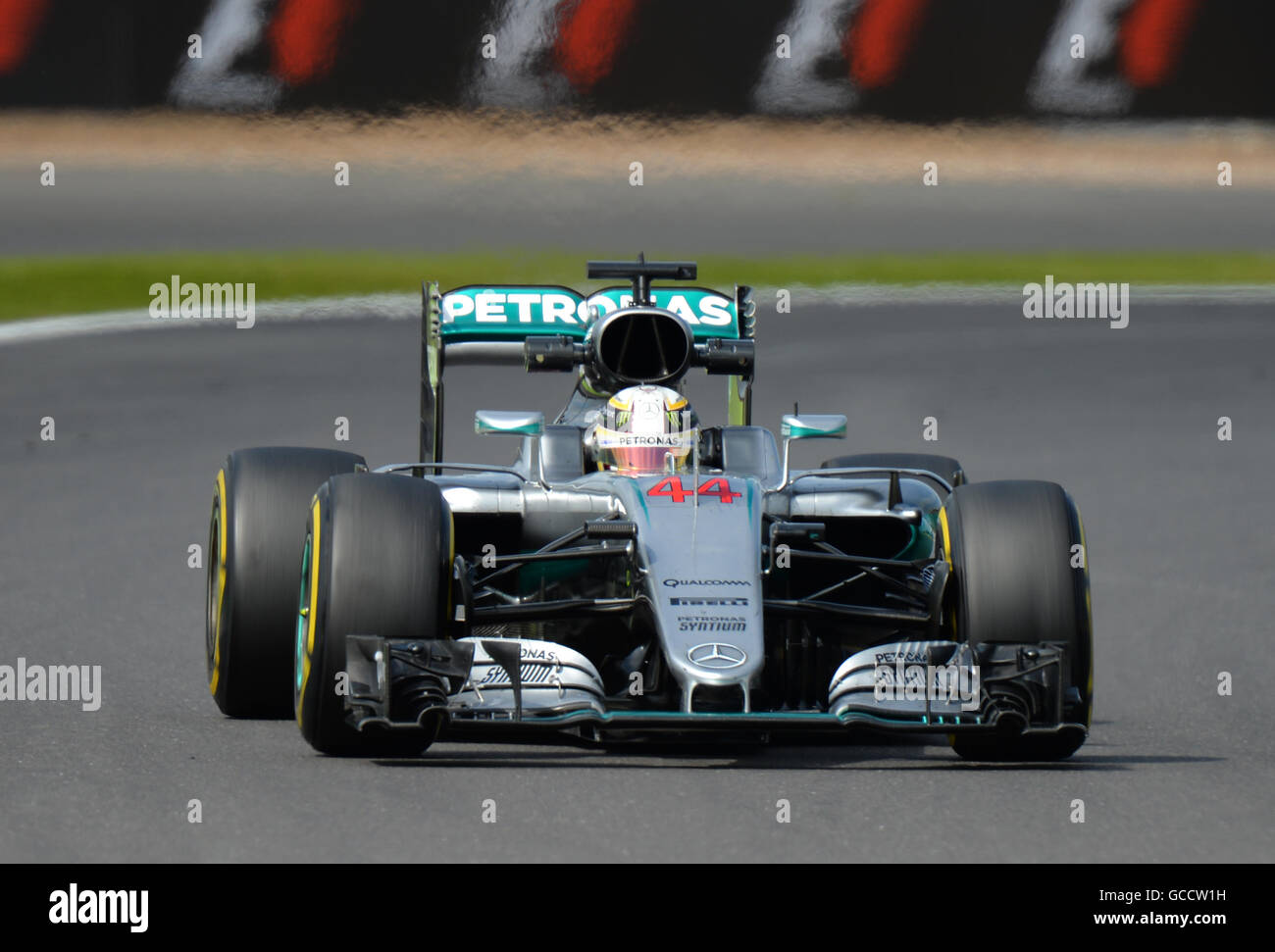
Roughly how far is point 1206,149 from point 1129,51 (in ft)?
4.40

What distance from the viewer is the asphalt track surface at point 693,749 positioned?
7.00 metres

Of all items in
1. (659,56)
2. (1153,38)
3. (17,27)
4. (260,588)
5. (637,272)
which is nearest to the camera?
(260,588)

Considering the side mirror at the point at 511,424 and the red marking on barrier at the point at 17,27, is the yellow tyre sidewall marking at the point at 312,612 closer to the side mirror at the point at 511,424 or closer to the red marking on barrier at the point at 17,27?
the side mirror at the point at 511,424

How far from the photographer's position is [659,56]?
2634 centimetres

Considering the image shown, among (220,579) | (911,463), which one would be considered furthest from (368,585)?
(911,463)

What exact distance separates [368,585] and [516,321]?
121 inches

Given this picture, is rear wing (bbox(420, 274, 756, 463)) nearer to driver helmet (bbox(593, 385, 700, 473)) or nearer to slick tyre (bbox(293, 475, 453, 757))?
driver helmet (bbox(593, 385, 700, 473))

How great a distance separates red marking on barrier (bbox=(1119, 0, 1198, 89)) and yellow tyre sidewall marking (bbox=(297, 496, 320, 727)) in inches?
824

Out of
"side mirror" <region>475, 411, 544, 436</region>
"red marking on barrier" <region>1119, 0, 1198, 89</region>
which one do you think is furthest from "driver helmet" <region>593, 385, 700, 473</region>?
"red marking on barrier" <region>1119, 0, 1198, 89</region>

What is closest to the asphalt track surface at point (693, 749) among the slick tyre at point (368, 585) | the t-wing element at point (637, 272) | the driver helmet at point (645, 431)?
the slick tyre at point (368, 585)

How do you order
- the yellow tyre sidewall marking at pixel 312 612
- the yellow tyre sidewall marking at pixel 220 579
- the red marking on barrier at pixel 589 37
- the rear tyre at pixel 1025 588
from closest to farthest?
1. the yellow tyre sidewall marking at pixel 312 612
2. the rear tyre at pixel 1025 588
3. the yellow tyre sidewall marking at pixel 220 579
4. the red marking on barrier at pixel 589 37

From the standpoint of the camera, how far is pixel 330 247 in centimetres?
2631

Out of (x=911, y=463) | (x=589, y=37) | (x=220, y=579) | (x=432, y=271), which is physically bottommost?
(x=220, y=579)

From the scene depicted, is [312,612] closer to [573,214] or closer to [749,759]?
[749,759]
